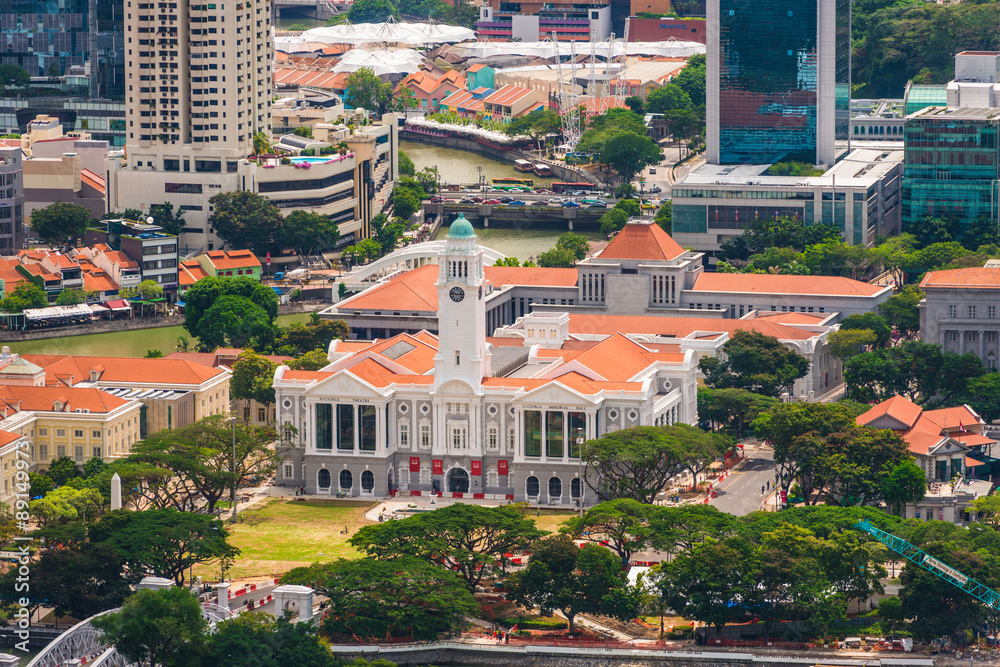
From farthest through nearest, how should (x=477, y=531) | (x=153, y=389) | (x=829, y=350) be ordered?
(x=829, y=350) < (x=153, y=389) < (x=477, y=531)

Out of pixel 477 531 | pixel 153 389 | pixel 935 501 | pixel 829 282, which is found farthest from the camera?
pixel 829 282

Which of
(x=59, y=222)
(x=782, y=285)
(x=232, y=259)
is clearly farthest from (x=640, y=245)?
(x=59, y=222)

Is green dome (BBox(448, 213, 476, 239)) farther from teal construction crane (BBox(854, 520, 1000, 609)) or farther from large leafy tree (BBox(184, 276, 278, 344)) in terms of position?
teal construction crane (BBox(854, 520, 1000, 609))

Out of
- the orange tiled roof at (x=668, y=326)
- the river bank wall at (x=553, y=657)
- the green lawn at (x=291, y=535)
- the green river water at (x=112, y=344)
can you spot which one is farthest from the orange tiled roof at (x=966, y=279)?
the green river water at (x=112, y=344)

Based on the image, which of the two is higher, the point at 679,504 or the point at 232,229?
the point at 232,229

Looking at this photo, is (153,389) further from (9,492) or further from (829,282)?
(829,282)

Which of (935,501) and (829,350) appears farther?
(829,350)

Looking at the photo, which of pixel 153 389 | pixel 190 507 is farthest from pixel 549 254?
pixel 190 507

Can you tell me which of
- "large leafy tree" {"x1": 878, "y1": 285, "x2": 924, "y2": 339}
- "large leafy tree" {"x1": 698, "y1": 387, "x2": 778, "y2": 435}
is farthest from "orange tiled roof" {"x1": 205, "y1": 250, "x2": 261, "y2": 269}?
"large leafy tree" {"x1": 698, "y1": 387, "x2": 778, "y2": 435}
